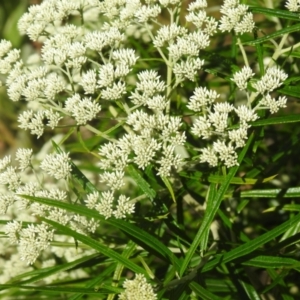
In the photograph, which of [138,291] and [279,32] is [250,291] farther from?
[279,32]

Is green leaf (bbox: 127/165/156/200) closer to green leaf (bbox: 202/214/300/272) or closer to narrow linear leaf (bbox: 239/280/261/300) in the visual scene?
green leaf (bbox: 202/214/300/272)

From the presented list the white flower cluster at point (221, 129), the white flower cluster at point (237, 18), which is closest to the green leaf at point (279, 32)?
the white flower cluster at point (237, 18)

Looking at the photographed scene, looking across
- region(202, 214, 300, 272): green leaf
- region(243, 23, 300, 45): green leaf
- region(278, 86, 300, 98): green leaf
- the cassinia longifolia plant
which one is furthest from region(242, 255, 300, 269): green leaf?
region(243, 23, 300, 45): green leaf

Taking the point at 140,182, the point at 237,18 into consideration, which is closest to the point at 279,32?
the point at 237,18

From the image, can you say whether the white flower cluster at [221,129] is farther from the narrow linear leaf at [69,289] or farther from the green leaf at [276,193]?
the narrow linear leaf at [69,289]

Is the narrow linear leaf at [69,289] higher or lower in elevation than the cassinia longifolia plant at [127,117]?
lower

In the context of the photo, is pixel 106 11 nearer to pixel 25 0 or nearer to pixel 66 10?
pixel 66 10

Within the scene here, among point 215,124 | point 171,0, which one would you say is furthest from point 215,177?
point 171,0
